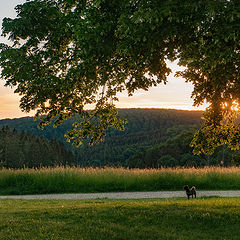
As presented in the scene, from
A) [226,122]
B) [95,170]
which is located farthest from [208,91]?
[95,170]

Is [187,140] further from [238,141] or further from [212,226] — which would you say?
[212,226]

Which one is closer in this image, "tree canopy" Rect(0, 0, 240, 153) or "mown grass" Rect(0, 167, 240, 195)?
"tree canopy" Rect(0, 0, 240, 153)

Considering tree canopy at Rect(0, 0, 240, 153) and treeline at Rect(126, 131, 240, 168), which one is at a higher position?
tree canopy at Rect(0, 0, 240, 153)

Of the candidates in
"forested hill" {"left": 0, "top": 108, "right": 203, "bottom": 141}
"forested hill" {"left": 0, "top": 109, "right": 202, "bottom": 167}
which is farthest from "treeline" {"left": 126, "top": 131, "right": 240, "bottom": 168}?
"forested hill" {"left": 0, "top": 108, "right": 203, "bottom": 141}

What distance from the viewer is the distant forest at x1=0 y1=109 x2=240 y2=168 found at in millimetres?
77875

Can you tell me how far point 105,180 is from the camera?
65.1ft

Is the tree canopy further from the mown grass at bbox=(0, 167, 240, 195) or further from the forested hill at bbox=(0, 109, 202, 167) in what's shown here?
the forested hill at bbox=(0, 109, 202, 167)

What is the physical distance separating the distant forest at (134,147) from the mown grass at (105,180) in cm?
112

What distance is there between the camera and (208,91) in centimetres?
1048

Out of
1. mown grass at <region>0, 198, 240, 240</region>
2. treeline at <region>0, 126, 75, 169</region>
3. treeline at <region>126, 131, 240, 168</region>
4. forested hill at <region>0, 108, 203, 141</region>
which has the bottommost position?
treeline at <region>126, 131, 240, 168</region>

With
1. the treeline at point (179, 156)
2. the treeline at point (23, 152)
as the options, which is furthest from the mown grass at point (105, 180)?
the treeline at point (23, 152)

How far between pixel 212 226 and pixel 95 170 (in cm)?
1379

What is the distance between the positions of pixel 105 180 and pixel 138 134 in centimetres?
14499

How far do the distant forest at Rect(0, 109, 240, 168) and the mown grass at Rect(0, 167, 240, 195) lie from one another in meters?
1.12
